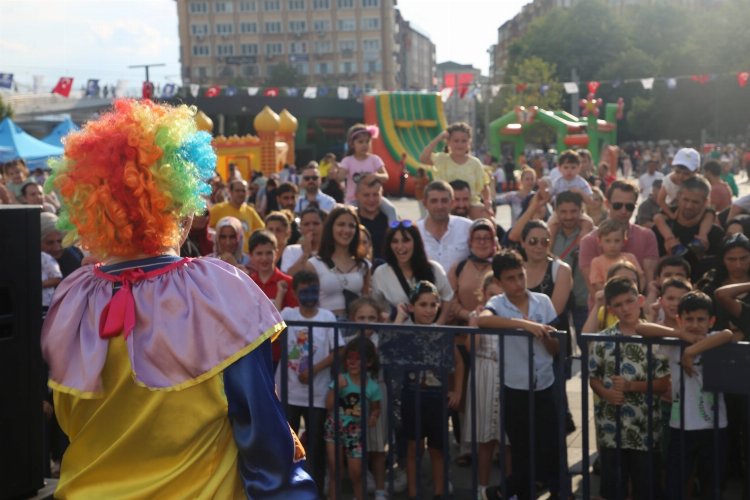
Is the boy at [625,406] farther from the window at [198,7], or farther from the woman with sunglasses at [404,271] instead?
the window at [198,7]

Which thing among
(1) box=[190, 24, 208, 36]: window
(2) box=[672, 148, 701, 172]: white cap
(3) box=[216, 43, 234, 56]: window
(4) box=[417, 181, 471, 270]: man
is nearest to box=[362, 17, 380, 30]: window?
(3) box=[216, 43, 234, 56]: window

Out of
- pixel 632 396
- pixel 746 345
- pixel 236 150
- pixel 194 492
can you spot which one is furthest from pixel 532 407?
pixel 236 150

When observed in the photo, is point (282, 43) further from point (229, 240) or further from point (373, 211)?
point (229, 240)

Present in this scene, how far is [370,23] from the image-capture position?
399ft

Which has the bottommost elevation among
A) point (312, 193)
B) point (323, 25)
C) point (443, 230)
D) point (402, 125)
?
point (443, 230)

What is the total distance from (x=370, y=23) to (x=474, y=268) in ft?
388

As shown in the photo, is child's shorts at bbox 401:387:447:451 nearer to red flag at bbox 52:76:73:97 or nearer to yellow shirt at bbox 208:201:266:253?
yellow shirt at bbox 208:201:266:253

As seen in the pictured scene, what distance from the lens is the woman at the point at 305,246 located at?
6840 mm

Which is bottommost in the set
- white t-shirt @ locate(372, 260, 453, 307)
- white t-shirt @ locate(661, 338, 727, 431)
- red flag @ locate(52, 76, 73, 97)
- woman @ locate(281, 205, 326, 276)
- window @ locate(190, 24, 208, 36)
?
white t-shirt @ locate(661, 338, 727, 431)

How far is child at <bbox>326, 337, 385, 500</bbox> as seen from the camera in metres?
5.18

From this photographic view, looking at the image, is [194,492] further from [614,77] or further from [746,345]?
[614,77]

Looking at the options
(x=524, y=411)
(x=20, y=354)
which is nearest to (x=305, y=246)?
(x=524, y=411)

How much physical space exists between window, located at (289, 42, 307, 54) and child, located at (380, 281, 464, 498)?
121 m

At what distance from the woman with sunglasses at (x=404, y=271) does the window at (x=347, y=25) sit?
4659 inches
